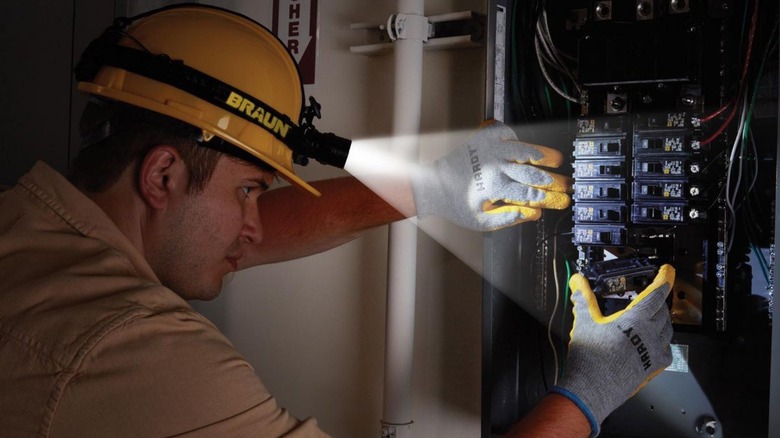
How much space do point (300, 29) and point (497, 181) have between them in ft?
3.16

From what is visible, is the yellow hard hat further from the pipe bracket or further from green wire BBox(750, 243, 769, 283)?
green wire BBox(750, 243, 769, 283)

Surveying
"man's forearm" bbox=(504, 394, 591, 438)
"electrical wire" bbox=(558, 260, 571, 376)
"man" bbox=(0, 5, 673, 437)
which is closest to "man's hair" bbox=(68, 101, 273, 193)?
"man" bbox=(0, 5, 673, 437)

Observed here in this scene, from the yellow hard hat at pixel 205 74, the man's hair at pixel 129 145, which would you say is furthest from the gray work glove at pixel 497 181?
the man's hair at pixel 129 145

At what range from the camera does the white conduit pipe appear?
6.14 feet

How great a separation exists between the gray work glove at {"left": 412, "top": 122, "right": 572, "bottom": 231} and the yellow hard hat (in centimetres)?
38

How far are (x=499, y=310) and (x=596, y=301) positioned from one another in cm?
19

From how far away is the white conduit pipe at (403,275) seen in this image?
1.87m

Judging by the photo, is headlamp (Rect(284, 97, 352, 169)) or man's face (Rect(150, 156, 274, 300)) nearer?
man's face (Rect(150, 156, 274, 300))

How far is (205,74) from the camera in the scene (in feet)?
4.05

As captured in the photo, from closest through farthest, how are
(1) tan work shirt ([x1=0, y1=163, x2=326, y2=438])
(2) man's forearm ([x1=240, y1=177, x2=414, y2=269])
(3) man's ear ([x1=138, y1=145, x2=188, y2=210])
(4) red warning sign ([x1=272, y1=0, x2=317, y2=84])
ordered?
(1) tan work shirt ([x1=0, y1=163, x2=326, y2=438]) → (3) man's ear ([x1=138, y1=145, x2=188, y2=210]) → (2) man's forearm ([x1=240, y1=177, x2=414, y2=269]) → (4) red warning sign ([x1=272, y1=0, x2=317, y2=84])

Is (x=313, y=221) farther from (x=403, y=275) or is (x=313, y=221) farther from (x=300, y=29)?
(x=300, y=29)

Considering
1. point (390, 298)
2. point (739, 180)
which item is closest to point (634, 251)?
point (739, 180)

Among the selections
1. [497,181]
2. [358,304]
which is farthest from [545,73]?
[358,304]

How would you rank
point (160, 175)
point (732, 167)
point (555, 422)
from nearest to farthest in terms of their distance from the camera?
point (160, 175) < point (555, 422) < point (732, 167)
